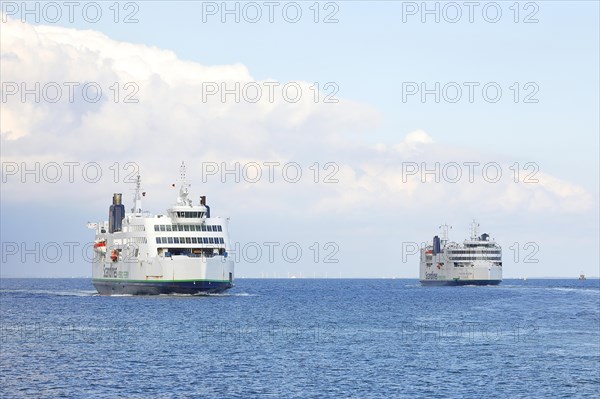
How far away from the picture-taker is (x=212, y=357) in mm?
61344

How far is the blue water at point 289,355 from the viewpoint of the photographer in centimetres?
4912


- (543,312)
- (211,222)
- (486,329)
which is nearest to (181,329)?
(486,329)

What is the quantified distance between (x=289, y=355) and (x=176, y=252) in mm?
56566

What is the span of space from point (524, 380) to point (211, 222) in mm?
71449

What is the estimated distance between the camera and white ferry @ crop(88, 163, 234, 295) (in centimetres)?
11469

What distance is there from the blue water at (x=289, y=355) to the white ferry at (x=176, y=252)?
1088 cm

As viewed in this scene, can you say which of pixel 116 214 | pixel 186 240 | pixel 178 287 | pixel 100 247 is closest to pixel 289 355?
pixel 178 287

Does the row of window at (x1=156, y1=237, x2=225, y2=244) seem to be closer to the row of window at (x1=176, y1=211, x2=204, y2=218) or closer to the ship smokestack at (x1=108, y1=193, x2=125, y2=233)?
the row of window at (x1=176, y1=211, x2=204, y2=218)

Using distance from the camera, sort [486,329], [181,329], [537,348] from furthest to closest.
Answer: [486,329], [181,329], [537,348]

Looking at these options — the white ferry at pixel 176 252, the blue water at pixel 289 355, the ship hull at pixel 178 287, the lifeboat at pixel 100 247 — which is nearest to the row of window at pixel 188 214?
the white ferry at pixel 176 252

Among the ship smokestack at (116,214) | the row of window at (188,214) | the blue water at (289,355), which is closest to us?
the blue water at (289,355)

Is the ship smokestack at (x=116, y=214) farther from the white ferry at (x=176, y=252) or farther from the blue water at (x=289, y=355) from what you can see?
the blue water at (x=289, y=355)

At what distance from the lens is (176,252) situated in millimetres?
117375

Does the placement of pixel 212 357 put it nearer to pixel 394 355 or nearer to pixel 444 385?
pixel 394 355
